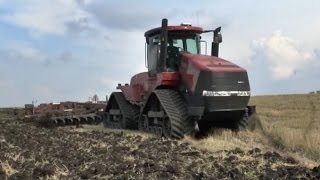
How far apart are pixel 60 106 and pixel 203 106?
40.3 ft

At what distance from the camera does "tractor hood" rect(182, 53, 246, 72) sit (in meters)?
14.8

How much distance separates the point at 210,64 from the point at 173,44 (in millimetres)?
2023

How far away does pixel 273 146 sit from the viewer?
1349 cm

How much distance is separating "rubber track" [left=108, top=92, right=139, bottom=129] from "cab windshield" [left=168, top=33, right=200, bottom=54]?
4.29 metres

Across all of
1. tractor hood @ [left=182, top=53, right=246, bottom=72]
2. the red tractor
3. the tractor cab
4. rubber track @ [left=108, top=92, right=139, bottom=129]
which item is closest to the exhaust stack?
the red tractor

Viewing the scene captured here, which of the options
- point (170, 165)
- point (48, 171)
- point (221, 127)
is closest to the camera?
point (48, 171)

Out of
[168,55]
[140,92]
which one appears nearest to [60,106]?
[140,92]

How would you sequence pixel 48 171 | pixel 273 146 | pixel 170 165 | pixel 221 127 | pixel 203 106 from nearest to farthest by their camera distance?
pixel 48 171
pixel 170 165
pixel 273 146
pixel 203 106
pixel 221 127

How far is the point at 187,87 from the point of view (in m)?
15.5

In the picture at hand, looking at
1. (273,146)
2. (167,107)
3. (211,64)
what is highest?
(211,64)

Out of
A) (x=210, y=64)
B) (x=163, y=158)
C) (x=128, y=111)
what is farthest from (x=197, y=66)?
(x=128, y=111)

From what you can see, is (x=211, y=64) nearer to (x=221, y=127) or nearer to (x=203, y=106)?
(x=203, y=106)

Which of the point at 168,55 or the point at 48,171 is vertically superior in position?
the point at 168,55

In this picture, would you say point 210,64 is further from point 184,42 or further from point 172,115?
point 184,42
